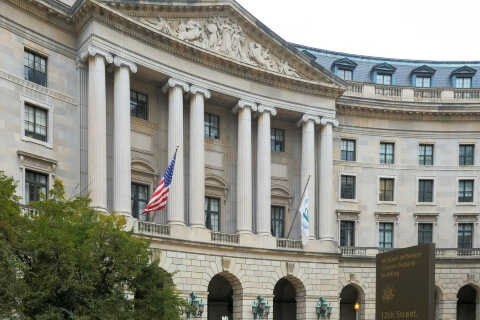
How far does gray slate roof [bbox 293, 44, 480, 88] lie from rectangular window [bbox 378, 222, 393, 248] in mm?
14327

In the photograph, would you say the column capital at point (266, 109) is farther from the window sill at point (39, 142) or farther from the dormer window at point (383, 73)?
the window sill at point (39, 142)

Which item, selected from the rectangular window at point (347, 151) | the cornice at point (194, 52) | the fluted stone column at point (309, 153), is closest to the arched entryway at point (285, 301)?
the fluted stone column at point (309, 153)

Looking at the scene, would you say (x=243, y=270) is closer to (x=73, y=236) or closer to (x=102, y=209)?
(x=102, y=209)

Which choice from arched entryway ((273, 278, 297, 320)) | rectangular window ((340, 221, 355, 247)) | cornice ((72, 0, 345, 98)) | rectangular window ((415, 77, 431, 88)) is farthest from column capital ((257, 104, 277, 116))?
rectangular window ((415, 77, 431, 88))

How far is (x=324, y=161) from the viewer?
53625 mm

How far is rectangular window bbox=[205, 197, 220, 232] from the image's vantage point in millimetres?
49141

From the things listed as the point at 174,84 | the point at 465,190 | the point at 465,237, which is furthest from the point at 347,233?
the point at 174,84

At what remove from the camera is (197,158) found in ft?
152

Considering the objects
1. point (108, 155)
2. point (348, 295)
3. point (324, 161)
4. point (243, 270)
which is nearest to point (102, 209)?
point (108, 155)

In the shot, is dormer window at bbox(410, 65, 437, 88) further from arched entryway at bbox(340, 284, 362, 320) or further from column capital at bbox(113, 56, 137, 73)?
column capital at bbox(113, 56, 137, 73)

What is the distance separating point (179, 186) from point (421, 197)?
24.7 m

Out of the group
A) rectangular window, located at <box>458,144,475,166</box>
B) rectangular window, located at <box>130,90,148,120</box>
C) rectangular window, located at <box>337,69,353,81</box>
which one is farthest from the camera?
rectangular window, located at <box>337,69,353,81</box>

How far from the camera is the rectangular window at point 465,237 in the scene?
5775cm

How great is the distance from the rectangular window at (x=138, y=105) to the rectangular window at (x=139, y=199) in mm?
5025
